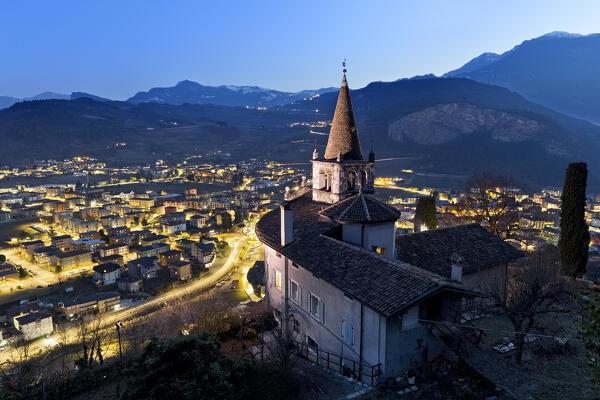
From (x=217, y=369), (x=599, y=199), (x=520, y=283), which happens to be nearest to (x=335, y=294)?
(x=217, y=369)

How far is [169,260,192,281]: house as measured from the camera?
76312mm

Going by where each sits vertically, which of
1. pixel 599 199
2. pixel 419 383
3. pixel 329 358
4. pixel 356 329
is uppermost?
pixel 356 329

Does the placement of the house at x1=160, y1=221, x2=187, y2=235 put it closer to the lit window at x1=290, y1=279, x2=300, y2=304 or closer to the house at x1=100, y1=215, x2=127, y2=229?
the house at x1=100, y1=215, x2=127, y2=229

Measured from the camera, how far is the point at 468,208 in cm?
3962

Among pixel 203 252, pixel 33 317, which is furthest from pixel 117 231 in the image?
pixel 33 317

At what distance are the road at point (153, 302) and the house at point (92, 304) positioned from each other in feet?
7.32

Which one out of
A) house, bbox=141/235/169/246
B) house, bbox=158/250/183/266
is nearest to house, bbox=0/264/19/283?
house, bbox=141/235/169/246

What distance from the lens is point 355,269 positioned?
18.4 m

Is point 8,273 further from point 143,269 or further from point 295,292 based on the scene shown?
point 295,292

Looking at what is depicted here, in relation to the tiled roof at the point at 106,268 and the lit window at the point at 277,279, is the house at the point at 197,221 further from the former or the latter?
the lit window at the point at 277,279

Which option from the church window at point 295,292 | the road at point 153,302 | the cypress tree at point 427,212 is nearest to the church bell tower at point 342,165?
the church window at point 295,292

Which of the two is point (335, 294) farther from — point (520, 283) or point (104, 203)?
point (104, 203)

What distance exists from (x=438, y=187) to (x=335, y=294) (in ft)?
461

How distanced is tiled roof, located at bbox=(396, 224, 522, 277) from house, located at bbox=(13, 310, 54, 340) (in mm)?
55943
